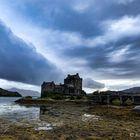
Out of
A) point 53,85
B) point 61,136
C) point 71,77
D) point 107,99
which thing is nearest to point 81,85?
point 71,77

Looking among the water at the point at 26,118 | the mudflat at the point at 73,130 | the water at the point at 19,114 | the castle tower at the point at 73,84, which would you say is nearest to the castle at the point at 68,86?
the castle tower at the point at 73,84

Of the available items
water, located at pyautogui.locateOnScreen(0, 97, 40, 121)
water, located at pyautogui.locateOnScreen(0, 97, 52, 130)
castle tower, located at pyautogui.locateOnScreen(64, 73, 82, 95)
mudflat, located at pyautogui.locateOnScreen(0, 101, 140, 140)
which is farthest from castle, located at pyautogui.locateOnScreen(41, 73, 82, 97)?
mudflat, located at pyautogui.locateOnScreen(0, 101, 140, 140)

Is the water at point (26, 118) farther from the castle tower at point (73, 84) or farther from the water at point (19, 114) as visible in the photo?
the castle tower at point (73, 84)

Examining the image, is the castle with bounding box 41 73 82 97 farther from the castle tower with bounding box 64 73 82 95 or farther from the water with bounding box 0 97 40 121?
the water with bounding box 0 97 40 121

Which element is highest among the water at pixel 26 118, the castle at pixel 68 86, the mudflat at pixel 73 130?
the castle at pixel 68 86

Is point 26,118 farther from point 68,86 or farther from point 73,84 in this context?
point 73,84

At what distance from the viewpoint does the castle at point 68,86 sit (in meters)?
185

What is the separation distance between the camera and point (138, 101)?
376ft

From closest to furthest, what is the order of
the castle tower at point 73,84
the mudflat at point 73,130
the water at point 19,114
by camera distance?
the mudflat at point 73,130
the water at point 19,114
the castle tower at point 73,84

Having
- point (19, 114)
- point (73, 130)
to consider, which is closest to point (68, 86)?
point (19, 114)

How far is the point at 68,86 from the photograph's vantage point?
7441 inches

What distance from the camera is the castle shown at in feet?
608

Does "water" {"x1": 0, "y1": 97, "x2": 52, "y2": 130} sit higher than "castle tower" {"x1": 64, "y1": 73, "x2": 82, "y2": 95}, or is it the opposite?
"castle tower" {"x1": 64, "y1": 73, "x2": 82, "y2": 95}

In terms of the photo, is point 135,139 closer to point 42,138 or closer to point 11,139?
point 42,138
